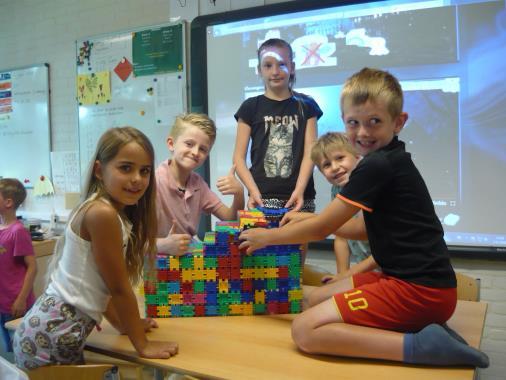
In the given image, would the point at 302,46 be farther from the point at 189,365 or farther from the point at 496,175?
the point at 189,365

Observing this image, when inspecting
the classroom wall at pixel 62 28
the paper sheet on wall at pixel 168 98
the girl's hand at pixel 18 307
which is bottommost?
the girl's hand at pixel 18 307

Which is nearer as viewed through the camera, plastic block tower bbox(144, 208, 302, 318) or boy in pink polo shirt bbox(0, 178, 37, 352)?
plastic block tower bbox(144, 208, 302, 318)

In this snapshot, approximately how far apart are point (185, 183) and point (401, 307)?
1.12 meters

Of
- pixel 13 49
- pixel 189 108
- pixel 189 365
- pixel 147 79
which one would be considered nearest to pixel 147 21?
pixel 147 79

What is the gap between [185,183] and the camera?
202 cm

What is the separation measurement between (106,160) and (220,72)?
196cm

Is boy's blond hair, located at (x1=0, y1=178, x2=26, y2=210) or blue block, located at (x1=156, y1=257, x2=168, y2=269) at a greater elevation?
boy's blond hair, located at (x1=0, y1=178, x2=26, y2=210)

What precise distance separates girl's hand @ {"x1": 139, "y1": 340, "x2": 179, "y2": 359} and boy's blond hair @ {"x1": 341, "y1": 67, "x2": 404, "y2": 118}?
86 centimetres

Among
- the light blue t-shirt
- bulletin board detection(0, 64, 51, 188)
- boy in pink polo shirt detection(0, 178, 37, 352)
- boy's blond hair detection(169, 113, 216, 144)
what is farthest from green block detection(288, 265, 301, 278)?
bulletin board detection(0, 64, 51, 188)

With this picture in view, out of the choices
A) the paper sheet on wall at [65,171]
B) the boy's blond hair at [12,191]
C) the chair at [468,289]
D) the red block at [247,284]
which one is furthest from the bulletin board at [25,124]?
the chair at [468,289]

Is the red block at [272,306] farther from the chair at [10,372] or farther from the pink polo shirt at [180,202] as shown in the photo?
the chair at [10,372]

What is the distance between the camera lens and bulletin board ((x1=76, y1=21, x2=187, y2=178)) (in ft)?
11.1

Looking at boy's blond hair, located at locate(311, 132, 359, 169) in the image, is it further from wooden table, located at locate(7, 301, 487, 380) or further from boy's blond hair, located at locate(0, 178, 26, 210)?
boy's blond hair, located at locate(0, 178, 26, 210)

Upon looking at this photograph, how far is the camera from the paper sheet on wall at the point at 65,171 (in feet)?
13.1
